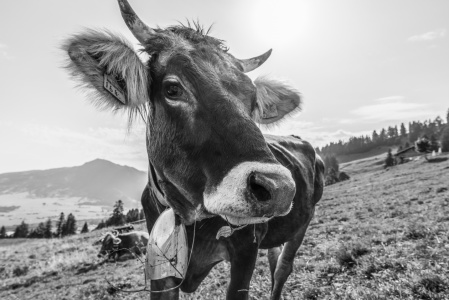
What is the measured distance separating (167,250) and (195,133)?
4.33 feet

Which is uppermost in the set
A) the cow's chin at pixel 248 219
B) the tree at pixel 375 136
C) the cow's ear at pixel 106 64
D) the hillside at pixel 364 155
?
the cow's ear at pixel 106 64

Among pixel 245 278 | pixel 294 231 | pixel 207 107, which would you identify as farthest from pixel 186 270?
pixel 294 231

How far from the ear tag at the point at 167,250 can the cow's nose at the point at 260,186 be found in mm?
1281

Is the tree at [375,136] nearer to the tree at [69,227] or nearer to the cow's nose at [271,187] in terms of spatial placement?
the tree at [69,227]

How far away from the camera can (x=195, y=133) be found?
2.14 m

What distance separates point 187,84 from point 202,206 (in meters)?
1.02

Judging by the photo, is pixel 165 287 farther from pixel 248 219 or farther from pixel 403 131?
pixel 403 131

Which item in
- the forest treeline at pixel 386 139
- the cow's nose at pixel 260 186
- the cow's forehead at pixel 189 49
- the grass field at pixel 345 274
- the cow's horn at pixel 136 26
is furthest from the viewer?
the forest treeline at pixel 386 139

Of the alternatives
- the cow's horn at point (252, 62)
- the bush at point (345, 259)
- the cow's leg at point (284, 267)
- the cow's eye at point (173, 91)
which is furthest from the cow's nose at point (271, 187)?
the bush at point (345, 259)

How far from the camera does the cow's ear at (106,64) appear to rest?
2453 mm

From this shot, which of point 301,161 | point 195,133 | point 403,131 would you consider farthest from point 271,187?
point 403,131

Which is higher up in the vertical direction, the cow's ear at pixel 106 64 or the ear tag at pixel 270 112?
the cow's ear at pixel 106 64

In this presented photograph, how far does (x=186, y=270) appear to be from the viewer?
274cm

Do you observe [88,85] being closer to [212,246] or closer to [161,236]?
[161,236]
